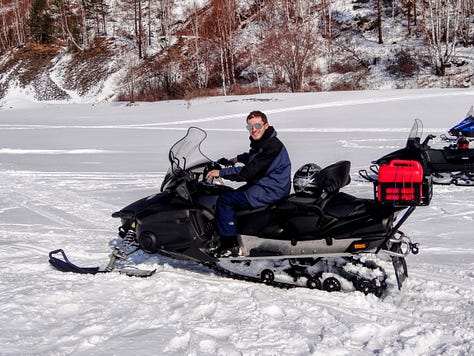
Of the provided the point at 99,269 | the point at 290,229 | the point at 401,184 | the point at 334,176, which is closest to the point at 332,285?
the point at 290,229

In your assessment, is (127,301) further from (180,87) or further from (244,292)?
(180,87)

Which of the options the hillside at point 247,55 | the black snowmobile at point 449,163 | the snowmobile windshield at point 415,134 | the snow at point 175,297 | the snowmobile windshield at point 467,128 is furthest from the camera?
the hillside at point 247,55

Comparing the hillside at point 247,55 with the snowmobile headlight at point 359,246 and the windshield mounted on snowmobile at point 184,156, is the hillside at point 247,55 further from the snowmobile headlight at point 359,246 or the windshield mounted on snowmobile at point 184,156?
the snowmobile headlight at point 359,246

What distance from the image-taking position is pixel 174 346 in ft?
9.35

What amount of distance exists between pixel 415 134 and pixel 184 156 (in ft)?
13.0

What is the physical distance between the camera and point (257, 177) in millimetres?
Result: 3783

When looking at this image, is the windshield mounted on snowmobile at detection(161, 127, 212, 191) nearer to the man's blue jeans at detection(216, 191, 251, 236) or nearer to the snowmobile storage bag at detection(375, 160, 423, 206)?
the man's blue jeans at detection(216, 191, 251, 236)

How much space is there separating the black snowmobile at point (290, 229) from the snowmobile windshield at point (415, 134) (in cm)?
316

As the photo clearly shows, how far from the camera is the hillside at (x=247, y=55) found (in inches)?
992

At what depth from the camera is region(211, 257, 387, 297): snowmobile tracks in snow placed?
3588mm

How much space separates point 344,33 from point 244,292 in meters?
28.2

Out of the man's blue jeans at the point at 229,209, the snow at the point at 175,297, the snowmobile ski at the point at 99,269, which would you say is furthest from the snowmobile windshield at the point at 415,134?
the snowmobile ski at the point at 99,269

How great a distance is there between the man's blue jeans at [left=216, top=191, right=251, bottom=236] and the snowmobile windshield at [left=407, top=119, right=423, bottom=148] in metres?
3.66

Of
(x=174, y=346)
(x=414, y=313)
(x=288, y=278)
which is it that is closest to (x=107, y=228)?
(x=288, y=278)
